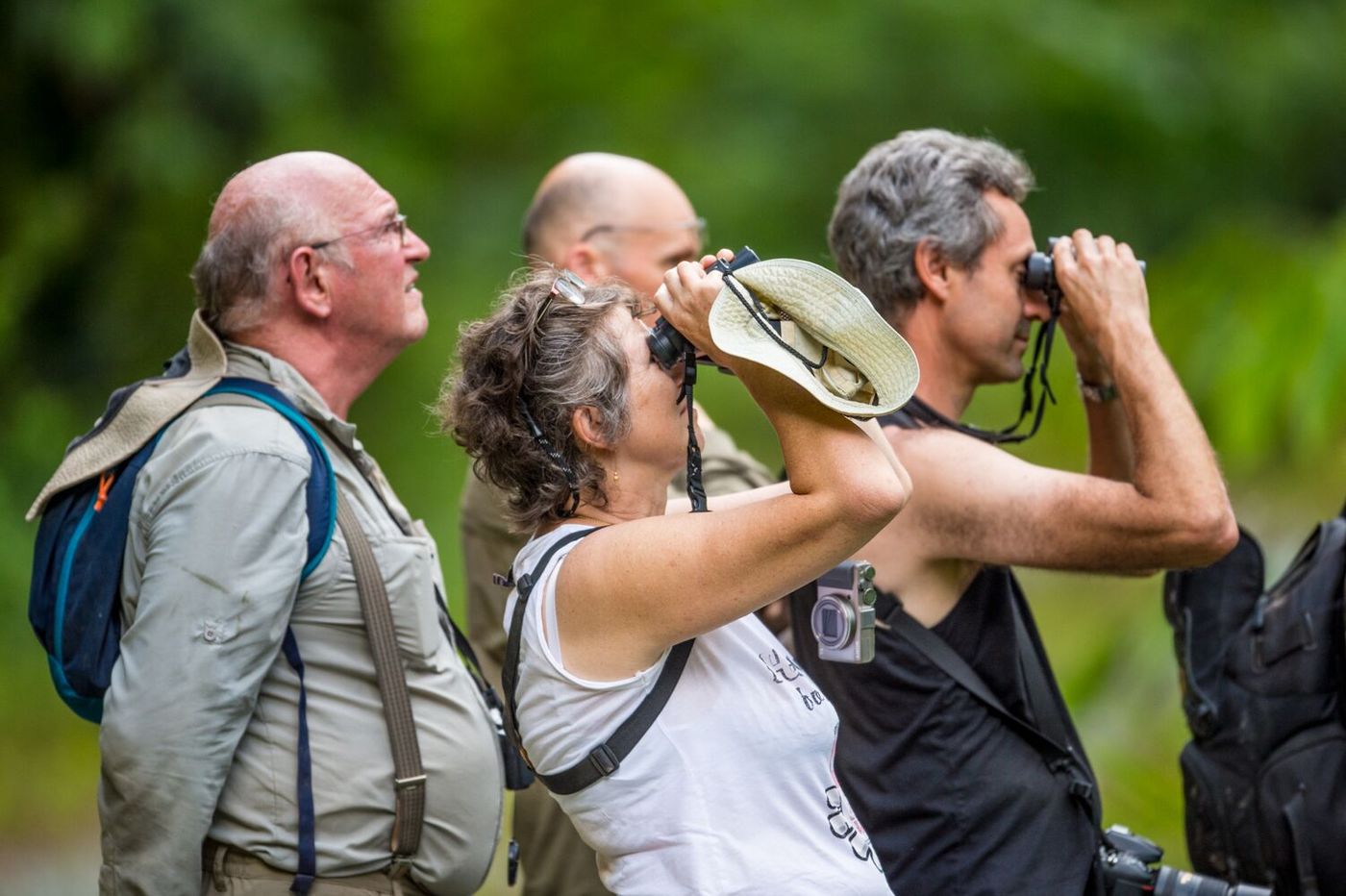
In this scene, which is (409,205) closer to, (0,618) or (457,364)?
(0,618)

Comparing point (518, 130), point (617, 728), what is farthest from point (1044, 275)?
point (518, 130)

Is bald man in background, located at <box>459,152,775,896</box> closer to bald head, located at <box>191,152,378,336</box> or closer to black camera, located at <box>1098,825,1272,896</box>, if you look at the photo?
bald head, located at <box>191,152,378,336</box>

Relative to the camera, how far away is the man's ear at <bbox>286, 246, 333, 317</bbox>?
9.14 feet

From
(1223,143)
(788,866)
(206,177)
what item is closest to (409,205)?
(206,177)

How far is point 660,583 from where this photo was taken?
1989 millimetres

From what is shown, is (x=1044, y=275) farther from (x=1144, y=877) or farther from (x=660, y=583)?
(x=660, y=583)

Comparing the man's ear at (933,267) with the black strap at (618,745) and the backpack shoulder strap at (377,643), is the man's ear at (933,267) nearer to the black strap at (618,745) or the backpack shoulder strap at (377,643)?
the black strap at (618,745)

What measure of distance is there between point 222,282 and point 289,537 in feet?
1.97

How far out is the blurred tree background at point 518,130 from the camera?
7594 millimetres

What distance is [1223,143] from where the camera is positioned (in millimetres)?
7816

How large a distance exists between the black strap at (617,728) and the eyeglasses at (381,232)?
3.18 ft

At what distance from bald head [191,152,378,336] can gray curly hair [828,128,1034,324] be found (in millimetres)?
1036

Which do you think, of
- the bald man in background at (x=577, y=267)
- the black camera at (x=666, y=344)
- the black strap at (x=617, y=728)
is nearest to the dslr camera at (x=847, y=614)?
the black strap at (x=617, y=728)

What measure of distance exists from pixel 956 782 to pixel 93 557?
62.9 inches
